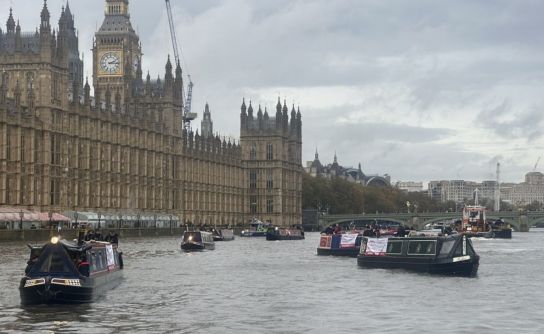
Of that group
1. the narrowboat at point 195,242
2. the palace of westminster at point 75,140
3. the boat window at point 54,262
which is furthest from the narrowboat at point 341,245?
the boat window at point 54,262

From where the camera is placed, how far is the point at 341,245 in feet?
297

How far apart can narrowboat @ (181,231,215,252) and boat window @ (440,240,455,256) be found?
123ft

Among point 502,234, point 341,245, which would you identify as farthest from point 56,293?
point 502,234

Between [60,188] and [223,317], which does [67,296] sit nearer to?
[223,317]

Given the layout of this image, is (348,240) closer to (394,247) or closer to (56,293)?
(394,247)

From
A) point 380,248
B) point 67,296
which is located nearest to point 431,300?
point 67,296

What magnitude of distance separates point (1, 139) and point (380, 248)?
54894 mm

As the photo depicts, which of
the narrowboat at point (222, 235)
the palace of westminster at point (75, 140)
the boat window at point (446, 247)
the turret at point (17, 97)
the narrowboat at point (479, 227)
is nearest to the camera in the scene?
the boat window at point (446, 247)

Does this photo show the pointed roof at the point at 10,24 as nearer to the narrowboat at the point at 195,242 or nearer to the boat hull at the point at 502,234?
the narrowboat at the point at 195,242

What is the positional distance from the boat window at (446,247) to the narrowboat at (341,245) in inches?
961

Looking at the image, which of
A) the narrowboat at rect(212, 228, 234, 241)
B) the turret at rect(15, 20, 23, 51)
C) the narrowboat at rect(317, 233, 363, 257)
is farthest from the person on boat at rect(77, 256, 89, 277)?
the narrowboat at rect(212, 228, 234, 241)

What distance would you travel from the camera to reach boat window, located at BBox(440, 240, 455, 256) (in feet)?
211

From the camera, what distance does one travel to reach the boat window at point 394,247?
6871 centimetres

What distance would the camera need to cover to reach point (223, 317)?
42781mm
